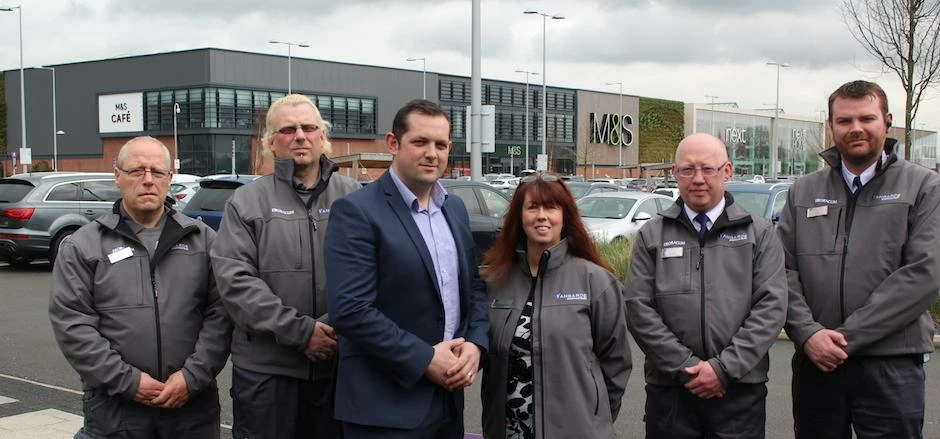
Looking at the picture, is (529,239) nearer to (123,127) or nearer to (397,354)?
(397,354)

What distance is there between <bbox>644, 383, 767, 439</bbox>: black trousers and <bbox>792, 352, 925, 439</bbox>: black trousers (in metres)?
0.33

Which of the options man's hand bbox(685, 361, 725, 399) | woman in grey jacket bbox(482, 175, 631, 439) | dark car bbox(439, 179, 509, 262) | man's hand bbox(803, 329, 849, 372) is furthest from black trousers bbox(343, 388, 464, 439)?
dark car bbox(439, 179, 509, 262)

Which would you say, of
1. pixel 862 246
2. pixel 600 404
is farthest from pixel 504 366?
→ pixel 862 246

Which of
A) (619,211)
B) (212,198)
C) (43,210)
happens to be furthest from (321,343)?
(619,211)

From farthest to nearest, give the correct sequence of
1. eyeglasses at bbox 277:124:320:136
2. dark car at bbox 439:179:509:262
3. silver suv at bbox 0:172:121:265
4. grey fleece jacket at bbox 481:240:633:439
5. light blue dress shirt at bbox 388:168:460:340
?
silver suv at bbox 0:172:121:265 < dark car at bbox 439:179:509:262 < eyeglasses at bbox 277:124:320:136 < grey fleece jacket at bbox 481:240:633:439 < light blue dress shirt at bbox 388:168:460:340

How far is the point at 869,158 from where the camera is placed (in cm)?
396

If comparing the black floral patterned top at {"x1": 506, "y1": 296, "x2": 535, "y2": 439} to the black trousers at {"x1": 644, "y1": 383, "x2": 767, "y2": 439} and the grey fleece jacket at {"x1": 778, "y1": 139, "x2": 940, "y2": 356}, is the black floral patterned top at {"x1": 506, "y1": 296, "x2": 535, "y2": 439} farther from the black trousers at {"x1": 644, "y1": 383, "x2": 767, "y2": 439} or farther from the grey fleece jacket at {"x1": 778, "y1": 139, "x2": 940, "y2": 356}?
the grey fleece jacket at {"x1": 778, "y1": 139, "x2": 940, "y2": 356}

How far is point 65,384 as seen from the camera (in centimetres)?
732

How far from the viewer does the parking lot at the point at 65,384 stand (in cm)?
625

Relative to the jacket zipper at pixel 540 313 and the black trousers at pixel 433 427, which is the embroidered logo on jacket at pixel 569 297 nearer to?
the jacket zipper at pixel 540 313

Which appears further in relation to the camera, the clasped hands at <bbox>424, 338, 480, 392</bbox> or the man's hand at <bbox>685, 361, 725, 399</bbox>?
the man's hand at <bbox>685, 361, 725, 399</bbox>

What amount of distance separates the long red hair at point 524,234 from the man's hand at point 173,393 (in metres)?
1.37

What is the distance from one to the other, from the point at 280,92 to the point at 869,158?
64316 mm

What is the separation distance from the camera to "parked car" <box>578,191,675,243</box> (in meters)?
17.3
